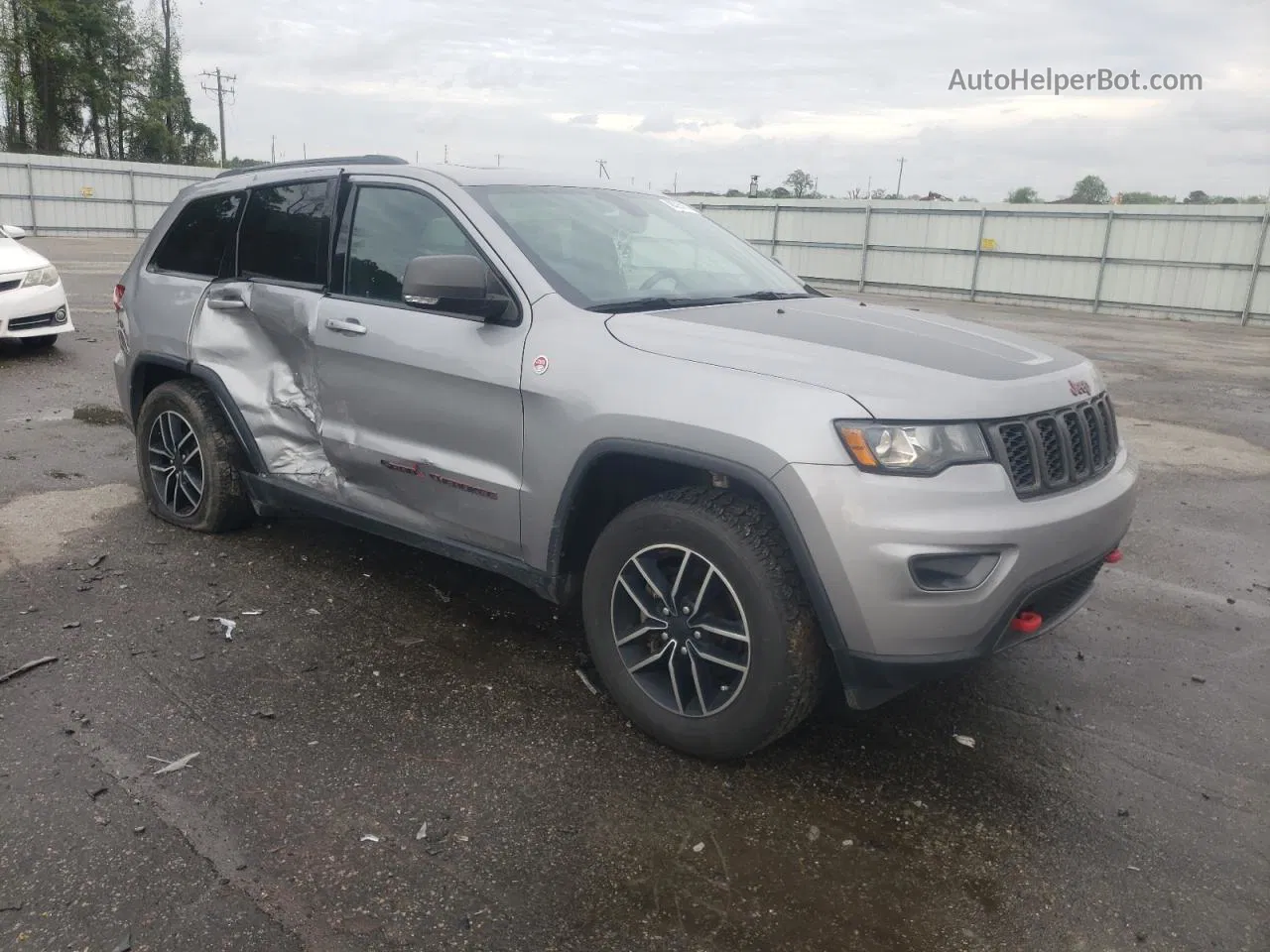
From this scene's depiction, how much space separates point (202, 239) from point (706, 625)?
3.36m

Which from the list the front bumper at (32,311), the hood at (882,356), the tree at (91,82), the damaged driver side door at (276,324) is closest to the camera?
the hood at (882,356)

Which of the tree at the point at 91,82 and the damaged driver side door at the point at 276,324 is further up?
the tree at the point at 91,82

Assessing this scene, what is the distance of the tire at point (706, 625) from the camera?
113 inches

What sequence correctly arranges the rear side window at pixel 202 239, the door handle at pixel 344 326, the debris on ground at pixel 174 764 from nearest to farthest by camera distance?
the debris on ground at pixel 174 764 → the door handle at pixel 344 326 → the rear side window at pixel 202 239

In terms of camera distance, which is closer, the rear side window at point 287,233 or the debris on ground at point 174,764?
the debris on ground at point 174,764

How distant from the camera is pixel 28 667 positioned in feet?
11.9

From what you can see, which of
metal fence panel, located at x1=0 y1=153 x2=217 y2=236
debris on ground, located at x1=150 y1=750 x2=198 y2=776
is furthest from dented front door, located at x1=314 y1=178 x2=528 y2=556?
metal fence panel, located at x1=0 y1=153 x2=217 y2=236

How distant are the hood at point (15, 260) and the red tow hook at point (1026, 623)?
397 inches

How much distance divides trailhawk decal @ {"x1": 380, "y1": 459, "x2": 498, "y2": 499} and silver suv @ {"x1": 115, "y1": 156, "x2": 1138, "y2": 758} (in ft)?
0.03

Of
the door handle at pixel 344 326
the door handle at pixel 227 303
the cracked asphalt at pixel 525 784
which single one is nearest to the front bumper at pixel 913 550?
the cracked asphalt at pixel 525 784

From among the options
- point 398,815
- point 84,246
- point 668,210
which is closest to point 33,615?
point 398,815

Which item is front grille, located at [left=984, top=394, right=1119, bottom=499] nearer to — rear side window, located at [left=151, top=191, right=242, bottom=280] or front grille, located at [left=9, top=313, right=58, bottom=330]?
rear side window, located at [left=151, top=191, right=242, bottom=280]

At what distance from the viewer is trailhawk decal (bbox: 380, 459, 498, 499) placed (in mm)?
3564

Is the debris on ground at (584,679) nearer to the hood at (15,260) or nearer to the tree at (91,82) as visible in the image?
the hood at (15,260)
